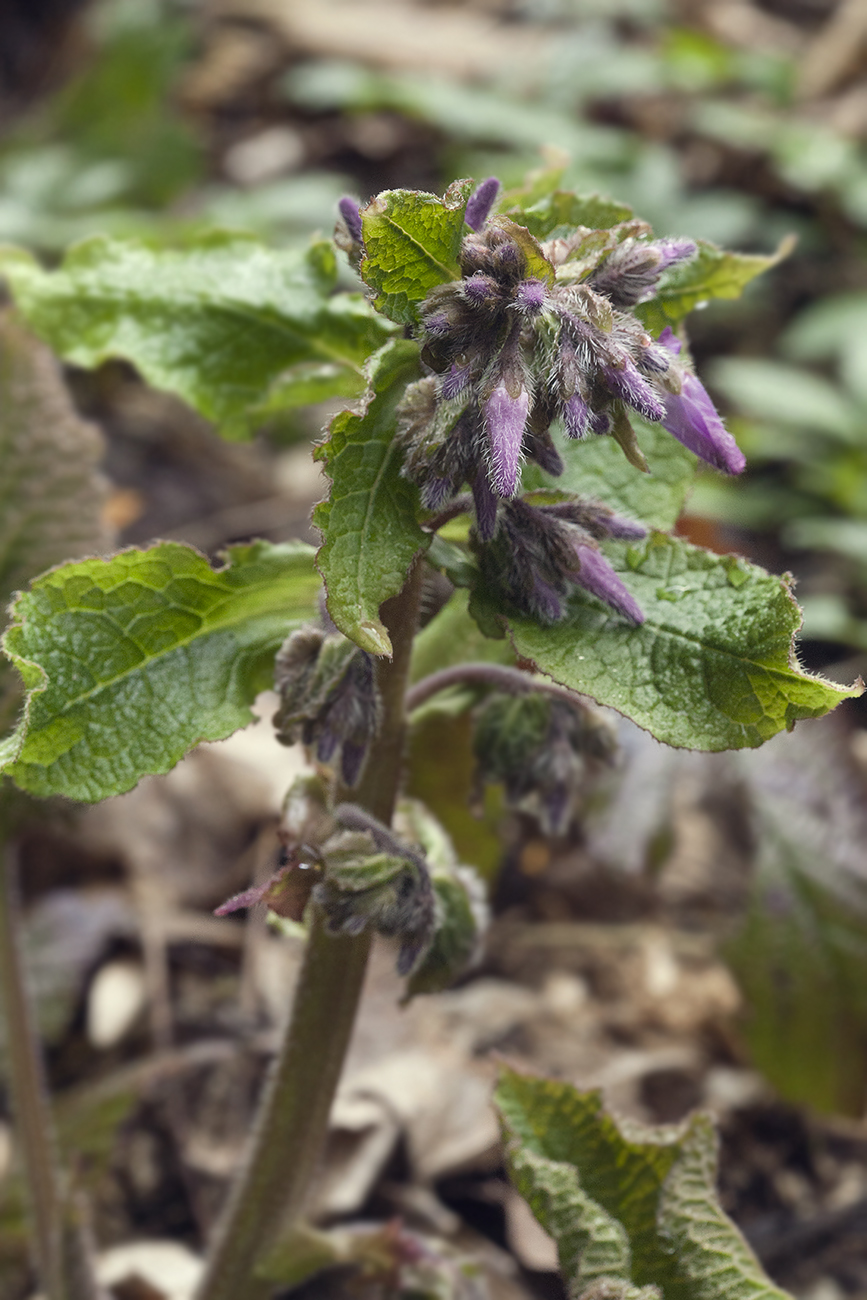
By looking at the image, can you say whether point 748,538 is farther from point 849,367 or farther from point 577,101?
point 577,101

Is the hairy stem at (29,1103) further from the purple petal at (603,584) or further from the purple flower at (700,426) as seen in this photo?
the purple flower at (700,426)

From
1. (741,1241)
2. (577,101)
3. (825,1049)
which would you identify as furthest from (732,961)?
(577,101)

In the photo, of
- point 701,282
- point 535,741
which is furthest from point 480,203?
point 535,741

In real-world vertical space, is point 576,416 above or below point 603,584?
above

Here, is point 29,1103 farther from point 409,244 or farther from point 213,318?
point 409,244

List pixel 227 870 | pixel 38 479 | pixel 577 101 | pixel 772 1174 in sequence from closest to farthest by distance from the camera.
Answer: pixel 38 479, pixel 772 1174, pixel 227 870, pixel 577 101

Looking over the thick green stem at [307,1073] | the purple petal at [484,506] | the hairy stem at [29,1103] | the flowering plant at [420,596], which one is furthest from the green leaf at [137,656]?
the hairy stem at [29,1103]

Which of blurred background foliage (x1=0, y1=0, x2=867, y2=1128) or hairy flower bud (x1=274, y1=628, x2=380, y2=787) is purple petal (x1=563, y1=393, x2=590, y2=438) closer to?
hairy flower bud (x1=274, y1=628, x2=380, y2=787)
